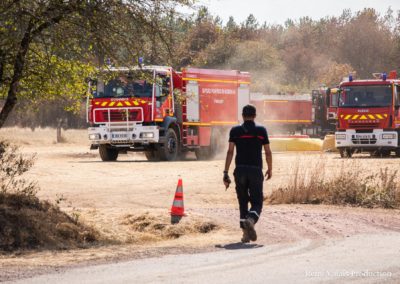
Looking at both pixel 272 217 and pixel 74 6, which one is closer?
pixel 74 6

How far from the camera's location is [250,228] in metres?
11.5

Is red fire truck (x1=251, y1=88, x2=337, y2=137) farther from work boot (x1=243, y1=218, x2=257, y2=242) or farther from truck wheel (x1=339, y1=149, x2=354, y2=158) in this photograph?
work boot (x1=243, y1=218, x2=257, y2=242)

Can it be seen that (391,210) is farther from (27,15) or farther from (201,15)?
(27,15)

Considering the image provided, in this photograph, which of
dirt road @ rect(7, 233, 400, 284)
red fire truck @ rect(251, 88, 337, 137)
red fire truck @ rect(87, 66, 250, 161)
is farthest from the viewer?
red fire truck @ rect(251, 88, 337, 137)

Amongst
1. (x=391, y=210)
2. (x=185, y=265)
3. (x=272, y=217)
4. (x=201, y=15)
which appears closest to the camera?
(x=185, y=265)

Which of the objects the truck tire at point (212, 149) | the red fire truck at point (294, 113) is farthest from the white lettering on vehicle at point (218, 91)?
the red fire truck at point (294, 113)

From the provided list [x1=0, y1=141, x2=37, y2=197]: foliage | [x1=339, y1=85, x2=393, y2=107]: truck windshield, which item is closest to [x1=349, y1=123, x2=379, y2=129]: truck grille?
[x1=339, y1=85, x2=393, y2=107]: truck windshield

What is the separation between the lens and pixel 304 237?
1233cm

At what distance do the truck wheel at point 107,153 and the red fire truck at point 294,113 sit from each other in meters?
21.9

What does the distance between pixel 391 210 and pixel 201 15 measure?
5.44m

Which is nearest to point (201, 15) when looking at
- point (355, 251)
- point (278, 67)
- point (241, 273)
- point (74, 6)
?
point (74, 6)

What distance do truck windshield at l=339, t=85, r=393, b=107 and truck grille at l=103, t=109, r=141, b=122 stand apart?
755 centimetres

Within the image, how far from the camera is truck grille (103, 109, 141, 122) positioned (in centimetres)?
2989

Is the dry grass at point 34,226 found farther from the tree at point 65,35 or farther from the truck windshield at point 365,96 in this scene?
the truck windshield at point 365,96
